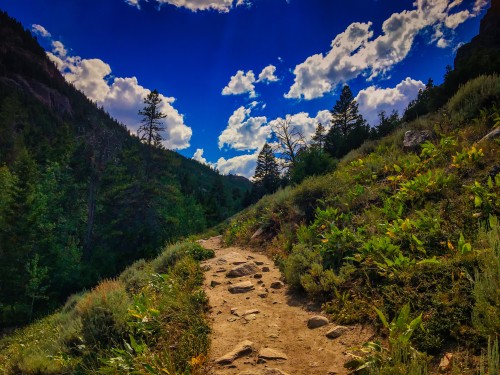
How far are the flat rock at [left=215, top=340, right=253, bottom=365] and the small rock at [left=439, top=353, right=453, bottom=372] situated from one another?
2209mm

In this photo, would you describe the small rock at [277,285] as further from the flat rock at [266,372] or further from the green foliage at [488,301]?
the green foliage at [488,301]

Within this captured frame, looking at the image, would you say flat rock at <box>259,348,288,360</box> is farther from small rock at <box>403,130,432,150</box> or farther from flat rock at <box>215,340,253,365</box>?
small rock at <box>403,130,432,150</box>

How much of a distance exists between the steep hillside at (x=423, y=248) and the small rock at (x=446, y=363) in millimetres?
58

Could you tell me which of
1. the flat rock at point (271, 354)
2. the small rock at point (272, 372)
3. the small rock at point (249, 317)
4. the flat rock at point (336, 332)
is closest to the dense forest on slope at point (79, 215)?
the small rock at point (249, 317)

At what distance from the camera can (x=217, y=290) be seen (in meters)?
6.28

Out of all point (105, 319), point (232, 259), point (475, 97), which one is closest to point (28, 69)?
point (232, 259)

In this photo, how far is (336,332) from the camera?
12.8 feet

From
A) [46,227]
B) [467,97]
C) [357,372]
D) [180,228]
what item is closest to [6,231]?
[46,227]

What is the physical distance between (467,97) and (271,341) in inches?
439

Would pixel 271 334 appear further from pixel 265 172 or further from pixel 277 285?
pixel 265 172

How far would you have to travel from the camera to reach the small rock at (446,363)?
2646 mm

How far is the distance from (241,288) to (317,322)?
237cm

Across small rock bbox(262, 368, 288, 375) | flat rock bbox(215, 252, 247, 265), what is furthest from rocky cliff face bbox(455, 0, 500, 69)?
small rock bbox(262, 368, 288, 375)

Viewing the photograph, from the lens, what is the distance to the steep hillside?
116 inches
